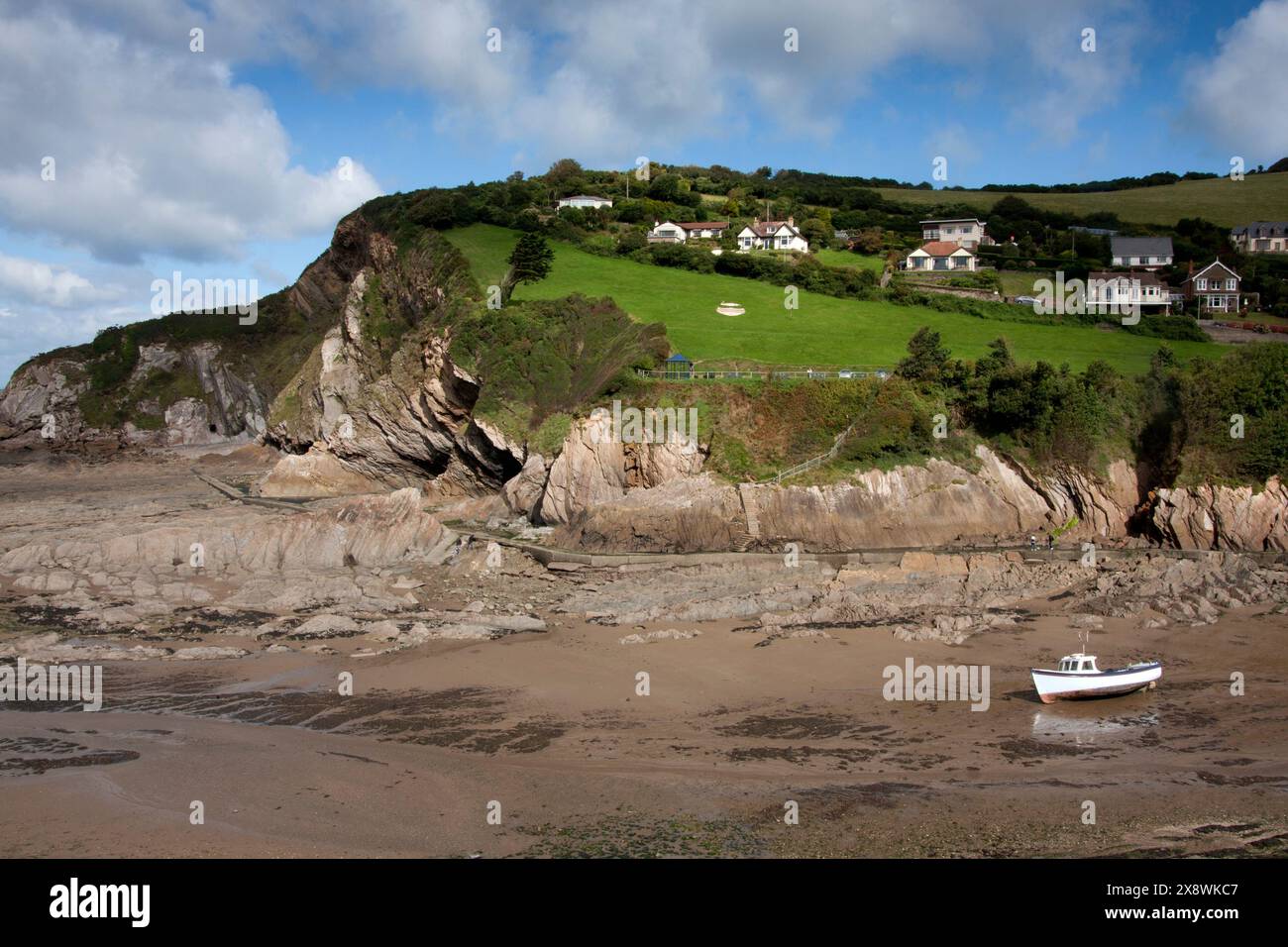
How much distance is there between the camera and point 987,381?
115ft

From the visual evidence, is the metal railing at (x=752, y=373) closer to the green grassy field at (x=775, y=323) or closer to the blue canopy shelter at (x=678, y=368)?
the blue canopy shelter at (x=678, y=368)

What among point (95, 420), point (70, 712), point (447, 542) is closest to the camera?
point (70, 712)

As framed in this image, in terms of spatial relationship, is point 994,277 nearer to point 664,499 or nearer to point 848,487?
point 848,487

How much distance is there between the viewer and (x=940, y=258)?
60.9 m

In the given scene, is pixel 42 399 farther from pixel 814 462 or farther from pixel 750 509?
pixel 814 462

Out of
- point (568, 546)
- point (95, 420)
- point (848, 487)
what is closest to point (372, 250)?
point (95, 420)

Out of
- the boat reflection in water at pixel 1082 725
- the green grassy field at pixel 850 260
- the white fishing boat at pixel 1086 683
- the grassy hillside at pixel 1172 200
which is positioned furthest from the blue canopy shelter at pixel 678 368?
the grassy hillside at pixel 1172 200

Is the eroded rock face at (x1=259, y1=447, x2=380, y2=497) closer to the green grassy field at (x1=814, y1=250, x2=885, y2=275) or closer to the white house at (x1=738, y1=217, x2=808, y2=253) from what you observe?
the white house at (x1=738, y1=217, x2=808, y2=253)

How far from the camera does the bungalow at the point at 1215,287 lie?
184 ft

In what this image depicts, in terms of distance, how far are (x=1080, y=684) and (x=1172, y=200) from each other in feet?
294

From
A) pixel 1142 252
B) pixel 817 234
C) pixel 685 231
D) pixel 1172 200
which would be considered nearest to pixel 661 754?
pixel 685 231

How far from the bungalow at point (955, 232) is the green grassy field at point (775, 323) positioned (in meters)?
20.8

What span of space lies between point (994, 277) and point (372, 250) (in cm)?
3803

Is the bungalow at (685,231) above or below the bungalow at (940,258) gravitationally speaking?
above
